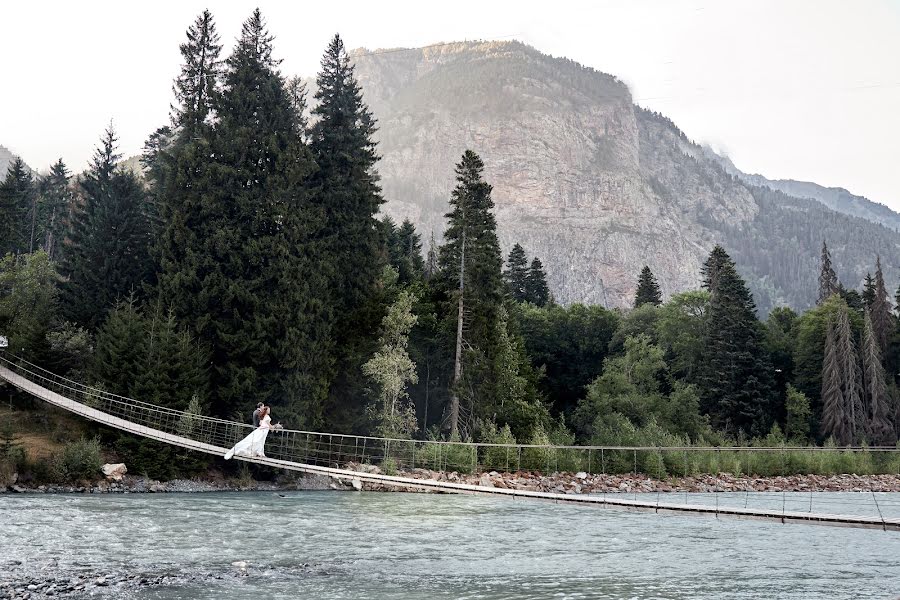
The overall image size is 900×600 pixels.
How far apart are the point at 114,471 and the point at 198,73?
2429 centimetres

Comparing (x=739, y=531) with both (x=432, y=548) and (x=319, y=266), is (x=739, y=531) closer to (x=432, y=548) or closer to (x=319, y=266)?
(x=432, y=548)

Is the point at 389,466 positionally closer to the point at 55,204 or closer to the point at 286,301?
the point at 286,301

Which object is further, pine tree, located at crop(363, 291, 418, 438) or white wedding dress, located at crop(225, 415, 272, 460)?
pine tree, located at crop(363, 291, 418, 438)

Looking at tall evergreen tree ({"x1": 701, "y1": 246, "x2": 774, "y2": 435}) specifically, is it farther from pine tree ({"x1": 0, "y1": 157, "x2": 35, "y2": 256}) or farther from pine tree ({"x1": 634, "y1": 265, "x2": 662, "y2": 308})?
pine tree ({"x1": 0, "y1": 157, "x2": 35, "y2": 256})

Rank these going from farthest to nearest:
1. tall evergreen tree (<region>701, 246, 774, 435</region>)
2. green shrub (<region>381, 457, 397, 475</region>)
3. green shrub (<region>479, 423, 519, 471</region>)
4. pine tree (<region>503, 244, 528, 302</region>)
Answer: pine tree (<region>503, 244, 528, 302</region>) < tall evergreen tree (<region>701, 246, 774, 435</region>) < green shrub (<region>479, 423, 519, 471</region>) < green shrub (<region>381, 457, 397, 475</region>)

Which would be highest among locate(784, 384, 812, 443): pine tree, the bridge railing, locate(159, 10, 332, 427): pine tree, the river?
locate(159, 10, 332, 427): pine tree

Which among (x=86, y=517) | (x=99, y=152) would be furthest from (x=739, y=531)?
(x=99, y=152)

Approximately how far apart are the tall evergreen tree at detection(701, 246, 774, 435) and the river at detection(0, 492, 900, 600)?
3600cm

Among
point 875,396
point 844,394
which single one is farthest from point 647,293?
point 875,396

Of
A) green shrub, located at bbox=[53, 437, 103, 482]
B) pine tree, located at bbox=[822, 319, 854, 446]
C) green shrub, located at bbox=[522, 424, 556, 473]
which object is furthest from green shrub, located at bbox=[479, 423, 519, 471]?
pine tree, located at bbox=[822, 319, 854, 446]

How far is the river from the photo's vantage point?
16.4 m

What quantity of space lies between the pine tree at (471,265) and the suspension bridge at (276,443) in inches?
300

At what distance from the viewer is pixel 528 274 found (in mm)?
94375

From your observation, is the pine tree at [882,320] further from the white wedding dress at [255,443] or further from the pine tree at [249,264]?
the white wedding dress at [255,443]
